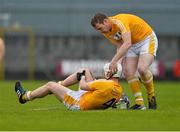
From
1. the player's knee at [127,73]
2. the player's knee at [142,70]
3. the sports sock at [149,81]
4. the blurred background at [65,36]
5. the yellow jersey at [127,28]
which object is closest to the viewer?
the yellow jersey at [127,28]

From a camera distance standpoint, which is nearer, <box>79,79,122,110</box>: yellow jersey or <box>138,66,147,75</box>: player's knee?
<box>79,79,122,110</box>: yellow jersey

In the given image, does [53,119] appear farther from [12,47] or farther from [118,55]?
[12,47]

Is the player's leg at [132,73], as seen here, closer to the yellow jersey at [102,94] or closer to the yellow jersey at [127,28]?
the yellow jersey at [127,28]

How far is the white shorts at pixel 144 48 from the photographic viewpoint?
1404cm

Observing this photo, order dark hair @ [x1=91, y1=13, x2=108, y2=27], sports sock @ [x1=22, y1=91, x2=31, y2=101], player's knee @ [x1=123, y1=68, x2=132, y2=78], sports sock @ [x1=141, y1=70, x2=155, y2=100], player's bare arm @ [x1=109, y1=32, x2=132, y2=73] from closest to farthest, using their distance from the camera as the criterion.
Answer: dark hair @ [x1=91, y1=13, x2=108, y2=27] → sports sock @ [x1=22, y1=91, x2=31, y2=101] → player's bare arm @ [x1=109, y1=32, x2=132, y2=73] → sports sock @ [x1=141, y1=70, x2=155, y2=100] → player's knee @ [x1=123, y1=68, x2=132, y2=78]

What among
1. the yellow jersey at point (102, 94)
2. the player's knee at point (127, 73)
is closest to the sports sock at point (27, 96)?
the yellow jersey at point (102, 94)

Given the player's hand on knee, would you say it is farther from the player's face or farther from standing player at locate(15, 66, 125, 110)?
the player's face

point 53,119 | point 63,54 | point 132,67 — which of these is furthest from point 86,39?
point 53,119

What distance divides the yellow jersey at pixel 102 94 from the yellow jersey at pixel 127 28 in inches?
54.3

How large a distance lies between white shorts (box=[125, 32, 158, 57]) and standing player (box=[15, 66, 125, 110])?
148 centimetres

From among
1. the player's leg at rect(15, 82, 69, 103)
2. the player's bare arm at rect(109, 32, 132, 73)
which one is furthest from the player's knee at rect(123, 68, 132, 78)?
the player's leg at rect(15, 82, 69, 103)

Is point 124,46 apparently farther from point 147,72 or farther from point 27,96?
point 27,96

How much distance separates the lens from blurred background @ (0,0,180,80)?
3006 centimetres

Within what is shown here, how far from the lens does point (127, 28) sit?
44.1ft
